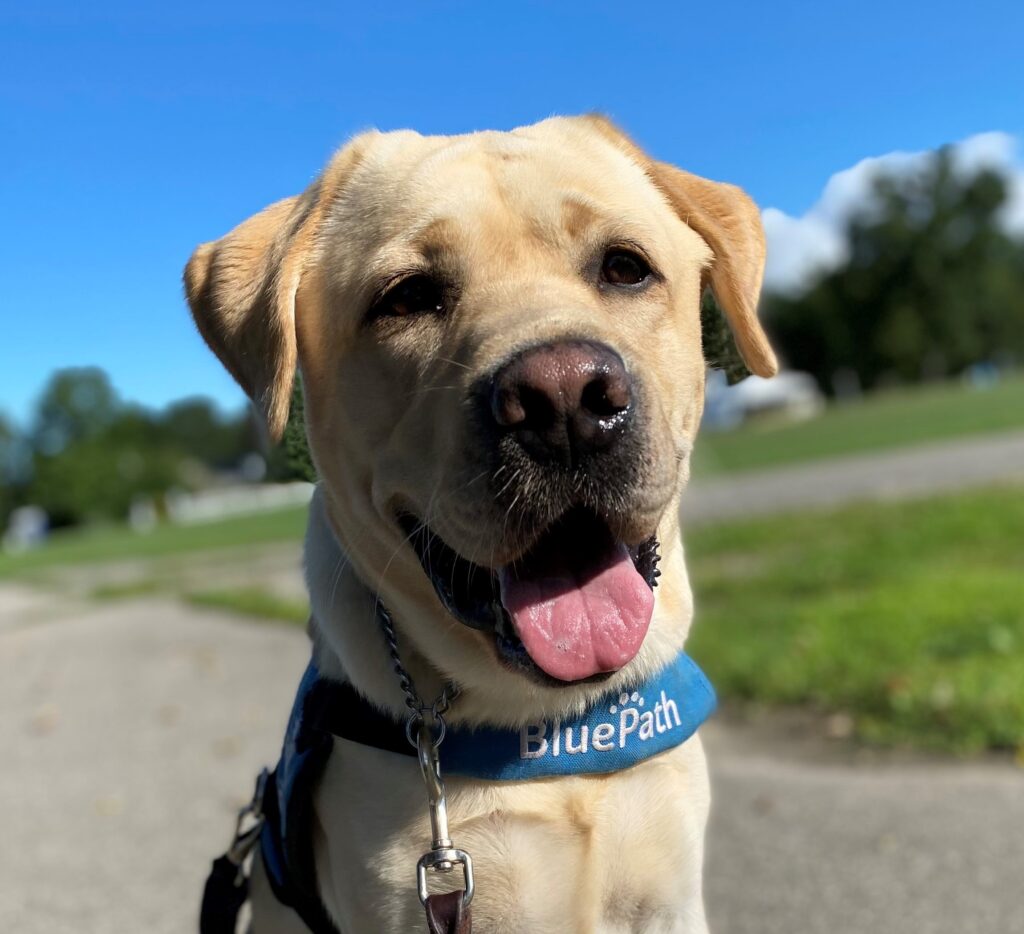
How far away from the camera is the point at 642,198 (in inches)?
106

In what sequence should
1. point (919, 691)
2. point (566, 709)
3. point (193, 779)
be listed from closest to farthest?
point (566, 709) < point (919, 691) < point (193, 779)

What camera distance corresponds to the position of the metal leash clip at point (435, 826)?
2051mm

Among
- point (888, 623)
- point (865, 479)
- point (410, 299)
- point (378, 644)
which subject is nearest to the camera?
point (378, 644)

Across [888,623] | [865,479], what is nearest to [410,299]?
[888,623]

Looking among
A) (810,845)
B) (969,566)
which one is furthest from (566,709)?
(969,566)

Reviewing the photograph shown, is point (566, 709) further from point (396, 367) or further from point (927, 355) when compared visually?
point (927, 355)

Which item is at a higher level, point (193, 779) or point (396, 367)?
point (396, 367)

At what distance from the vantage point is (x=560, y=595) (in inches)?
85.0

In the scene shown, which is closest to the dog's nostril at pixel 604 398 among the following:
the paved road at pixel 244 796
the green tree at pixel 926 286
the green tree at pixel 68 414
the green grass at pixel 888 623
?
the paved road at pixel 244 796

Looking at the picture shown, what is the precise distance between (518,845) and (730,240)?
162 centimetres

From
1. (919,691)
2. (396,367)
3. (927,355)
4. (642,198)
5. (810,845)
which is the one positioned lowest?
(810,845)

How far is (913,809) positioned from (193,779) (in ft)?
11.9

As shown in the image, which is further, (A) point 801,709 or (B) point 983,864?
(A) point 801,709

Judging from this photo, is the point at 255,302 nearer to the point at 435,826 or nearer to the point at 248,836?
the point at 435,826
